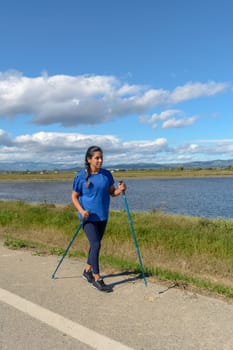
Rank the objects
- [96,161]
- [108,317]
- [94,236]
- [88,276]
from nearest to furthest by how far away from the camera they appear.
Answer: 1. [108,317]
2. [96,161]
3. [94,236]
4. [88,276]

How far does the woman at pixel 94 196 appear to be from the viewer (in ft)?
18.6

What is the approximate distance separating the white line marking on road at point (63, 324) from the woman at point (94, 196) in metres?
1.07

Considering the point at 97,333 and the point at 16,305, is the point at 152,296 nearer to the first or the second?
the point at 97,333

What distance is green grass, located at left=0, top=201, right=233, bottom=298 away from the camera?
6850 mm

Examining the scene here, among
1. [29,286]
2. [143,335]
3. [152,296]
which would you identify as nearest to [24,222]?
[29,286]

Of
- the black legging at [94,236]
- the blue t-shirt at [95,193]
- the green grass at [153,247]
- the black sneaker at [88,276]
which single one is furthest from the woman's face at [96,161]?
the green grass at [153,247]

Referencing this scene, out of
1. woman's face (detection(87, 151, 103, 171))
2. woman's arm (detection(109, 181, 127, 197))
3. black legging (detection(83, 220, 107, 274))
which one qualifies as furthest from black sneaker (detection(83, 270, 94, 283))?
woman's face (detection(87, 151, 103, 171))

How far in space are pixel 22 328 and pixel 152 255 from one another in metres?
5.66

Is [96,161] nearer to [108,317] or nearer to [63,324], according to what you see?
[108,317]

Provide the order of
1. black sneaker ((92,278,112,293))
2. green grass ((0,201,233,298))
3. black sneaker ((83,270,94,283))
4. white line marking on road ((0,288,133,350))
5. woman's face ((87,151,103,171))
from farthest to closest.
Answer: green grass ((0,201,233,298))
black sneaker ((83,270,94,283))
woman's face ((87,151,103,171))
black sneaker ((92,278,112,293))
white line marking on road ((0,288,133,350))

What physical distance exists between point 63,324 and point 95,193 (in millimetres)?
1951

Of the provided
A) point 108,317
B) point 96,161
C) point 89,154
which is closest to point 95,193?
point 96,161

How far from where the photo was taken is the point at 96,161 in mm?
5664

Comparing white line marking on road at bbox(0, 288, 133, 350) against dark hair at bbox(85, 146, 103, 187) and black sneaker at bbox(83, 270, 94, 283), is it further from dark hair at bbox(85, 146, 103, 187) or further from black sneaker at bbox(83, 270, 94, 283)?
dark hair at bbox(85, 146, 103, 187)
